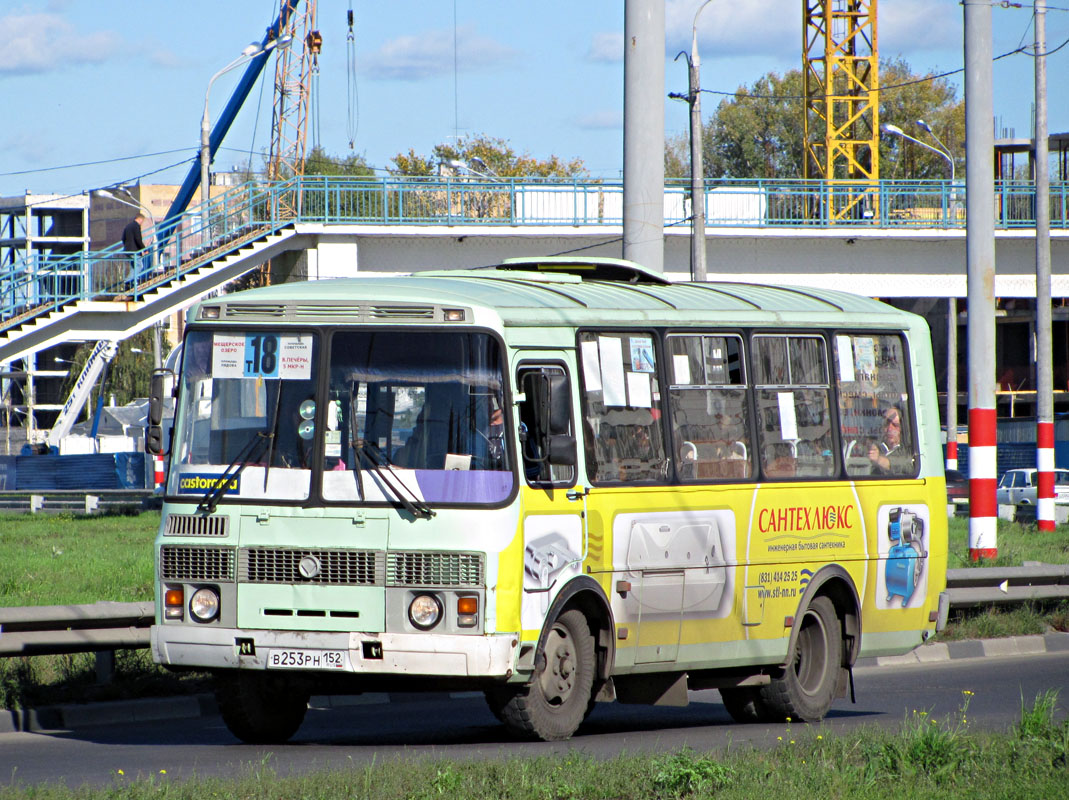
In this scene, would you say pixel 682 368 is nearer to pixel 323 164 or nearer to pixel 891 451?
pixel 891 451

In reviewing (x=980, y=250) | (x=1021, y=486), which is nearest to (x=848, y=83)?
(x=1021, y=486)

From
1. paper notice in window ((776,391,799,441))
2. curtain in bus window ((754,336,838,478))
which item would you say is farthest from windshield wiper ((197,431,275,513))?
paper notice in window ((776,391,799,441))

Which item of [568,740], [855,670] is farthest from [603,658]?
[855,670]

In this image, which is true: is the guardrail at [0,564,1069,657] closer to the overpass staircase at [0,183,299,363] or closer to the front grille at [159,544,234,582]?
the front grille at [159,544,234,582]

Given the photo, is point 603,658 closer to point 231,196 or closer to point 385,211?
point 385,211

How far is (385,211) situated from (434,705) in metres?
20.5

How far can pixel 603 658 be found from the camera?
A: 9.69 meters

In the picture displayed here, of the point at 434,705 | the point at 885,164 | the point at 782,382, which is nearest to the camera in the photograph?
the point at 782,382

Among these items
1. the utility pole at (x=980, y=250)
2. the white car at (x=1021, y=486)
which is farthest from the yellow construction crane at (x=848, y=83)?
the utility pole at (x=980, y=250)

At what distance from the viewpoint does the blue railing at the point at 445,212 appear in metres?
31.6

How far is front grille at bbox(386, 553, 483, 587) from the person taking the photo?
A: 873 cm

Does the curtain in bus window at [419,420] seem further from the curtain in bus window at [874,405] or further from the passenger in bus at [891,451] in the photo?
the passenger in bus at [891,451]

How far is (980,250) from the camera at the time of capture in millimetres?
18797

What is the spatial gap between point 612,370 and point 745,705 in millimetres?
2850
